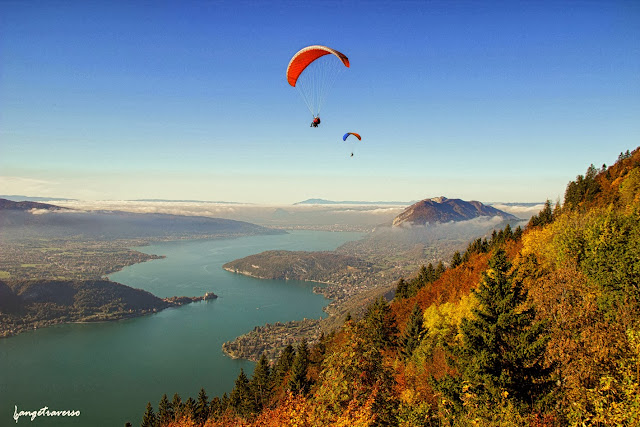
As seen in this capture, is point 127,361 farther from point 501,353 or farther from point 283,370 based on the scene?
point 501,353

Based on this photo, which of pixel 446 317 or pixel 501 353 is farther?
pixel 446 317


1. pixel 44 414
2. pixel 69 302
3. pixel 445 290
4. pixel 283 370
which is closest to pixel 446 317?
pixel 445 290

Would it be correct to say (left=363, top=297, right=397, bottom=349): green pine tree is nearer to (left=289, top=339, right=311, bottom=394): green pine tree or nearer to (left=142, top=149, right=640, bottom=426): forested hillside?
(left=142, top=149, right=640, bottom=426): forested hillside

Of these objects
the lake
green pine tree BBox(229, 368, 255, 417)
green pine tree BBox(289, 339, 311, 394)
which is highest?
green pine tree BBox(289, 339, 311, 394)

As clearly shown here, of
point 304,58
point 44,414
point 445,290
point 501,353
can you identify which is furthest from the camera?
point 44,414

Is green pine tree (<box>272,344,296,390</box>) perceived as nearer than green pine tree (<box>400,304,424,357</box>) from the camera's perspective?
No

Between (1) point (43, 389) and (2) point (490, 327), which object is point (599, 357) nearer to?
(2) point (490, 327)

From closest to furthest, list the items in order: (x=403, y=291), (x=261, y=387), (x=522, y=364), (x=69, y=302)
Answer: (x=522, y=364)
(x=261, y=387)
(x=403, y=291)
(x=69, y=302)

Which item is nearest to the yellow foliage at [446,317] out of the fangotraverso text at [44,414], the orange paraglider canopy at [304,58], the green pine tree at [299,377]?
the green pine tree at [299,377]

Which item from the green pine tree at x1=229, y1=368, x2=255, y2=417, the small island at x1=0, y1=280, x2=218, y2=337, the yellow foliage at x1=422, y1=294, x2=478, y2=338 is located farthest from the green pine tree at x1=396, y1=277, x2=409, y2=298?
the small island at x1=0, y1=280, x2=218, y2=337

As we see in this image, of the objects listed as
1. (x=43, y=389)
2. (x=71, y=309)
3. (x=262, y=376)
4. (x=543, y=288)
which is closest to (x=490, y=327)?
(x=543, y=288)
